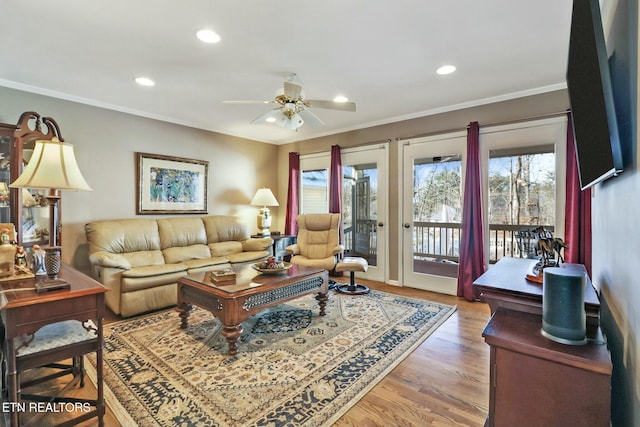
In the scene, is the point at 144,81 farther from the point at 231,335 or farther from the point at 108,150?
the point at 231,335

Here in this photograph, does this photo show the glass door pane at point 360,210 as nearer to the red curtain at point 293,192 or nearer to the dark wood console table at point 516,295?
the red curtain at point 293,192

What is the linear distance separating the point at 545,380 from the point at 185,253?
395 centimetres

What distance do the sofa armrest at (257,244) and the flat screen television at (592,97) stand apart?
12.6ft

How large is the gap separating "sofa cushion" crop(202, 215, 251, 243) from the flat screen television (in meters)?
4.29

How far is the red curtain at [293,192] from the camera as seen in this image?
554 centimetres

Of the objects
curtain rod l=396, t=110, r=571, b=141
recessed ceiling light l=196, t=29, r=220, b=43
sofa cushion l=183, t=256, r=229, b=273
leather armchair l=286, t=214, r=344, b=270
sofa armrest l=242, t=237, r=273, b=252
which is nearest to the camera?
recessed ceiling light l=196, t=29, r=220, b=43

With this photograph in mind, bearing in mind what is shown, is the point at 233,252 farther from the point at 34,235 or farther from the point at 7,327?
the point at 7,327

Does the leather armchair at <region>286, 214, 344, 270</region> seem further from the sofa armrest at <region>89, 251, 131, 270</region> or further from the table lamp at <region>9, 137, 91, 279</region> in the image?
the table lamp at <region>9, 137, 91, 279</region>

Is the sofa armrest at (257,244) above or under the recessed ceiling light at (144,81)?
under

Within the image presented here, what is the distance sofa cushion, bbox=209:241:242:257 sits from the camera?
4.38 metres

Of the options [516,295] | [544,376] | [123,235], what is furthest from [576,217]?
[123,235]

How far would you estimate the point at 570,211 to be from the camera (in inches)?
120

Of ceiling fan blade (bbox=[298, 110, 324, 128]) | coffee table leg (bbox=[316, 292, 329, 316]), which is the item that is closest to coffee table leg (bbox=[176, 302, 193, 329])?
coffee table leg (bbox=[316, 292, 329, 316])

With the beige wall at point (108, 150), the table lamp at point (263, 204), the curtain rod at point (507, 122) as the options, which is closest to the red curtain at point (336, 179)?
the table lamp at point (263, 204)
